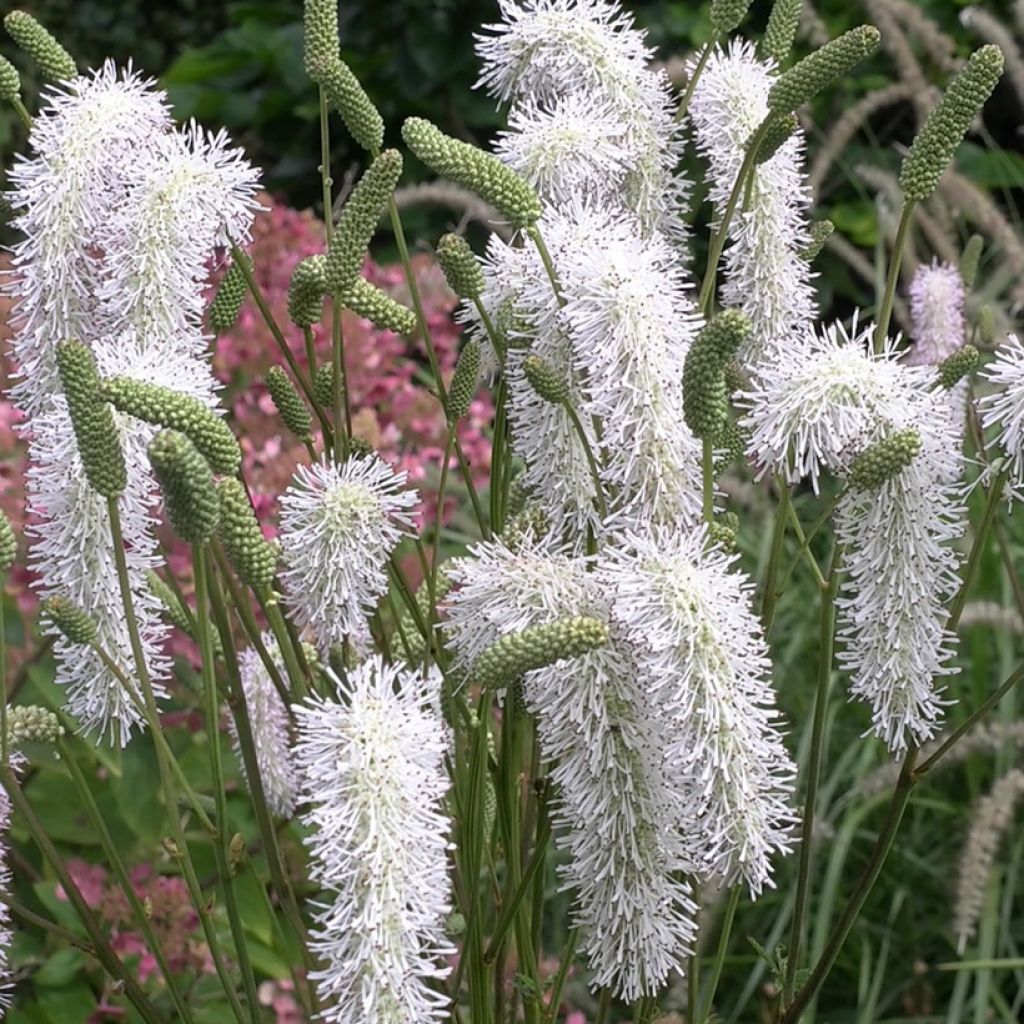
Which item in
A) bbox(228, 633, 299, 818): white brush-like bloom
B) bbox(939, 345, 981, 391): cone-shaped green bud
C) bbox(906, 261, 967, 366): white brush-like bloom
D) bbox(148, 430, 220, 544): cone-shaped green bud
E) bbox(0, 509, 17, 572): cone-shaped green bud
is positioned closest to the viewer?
bbox(148, 430, 220, 544): cone-shaped green bud

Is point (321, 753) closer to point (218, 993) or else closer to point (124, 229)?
point (124, 229)

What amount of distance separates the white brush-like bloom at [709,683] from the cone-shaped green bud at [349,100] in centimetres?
28

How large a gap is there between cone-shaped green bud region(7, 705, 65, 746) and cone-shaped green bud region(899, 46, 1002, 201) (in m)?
0.49

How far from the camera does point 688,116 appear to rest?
931mm

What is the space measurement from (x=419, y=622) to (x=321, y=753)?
195 millimetres

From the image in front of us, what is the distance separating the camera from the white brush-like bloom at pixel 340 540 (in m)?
0.71

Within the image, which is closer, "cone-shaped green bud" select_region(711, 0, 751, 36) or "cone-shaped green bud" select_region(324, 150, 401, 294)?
"cone-shaped green bud" select_region(324, 150, 401, 294)

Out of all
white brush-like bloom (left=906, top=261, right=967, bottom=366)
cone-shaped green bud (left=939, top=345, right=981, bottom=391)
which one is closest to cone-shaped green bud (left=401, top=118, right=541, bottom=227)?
cone-shaped green bud (left=939, top=345, right=981, bottom=391)

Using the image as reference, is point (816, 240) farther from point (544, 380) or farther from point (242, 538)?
point (242, 538)

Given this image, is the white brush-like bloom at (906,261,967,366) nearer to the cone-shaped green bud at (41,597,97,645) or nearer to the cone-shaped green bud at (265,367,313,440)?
the cone-shaped green bud at (265,367,313,440)

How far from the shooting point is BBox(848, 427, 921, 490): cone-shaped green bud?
646 millimetres

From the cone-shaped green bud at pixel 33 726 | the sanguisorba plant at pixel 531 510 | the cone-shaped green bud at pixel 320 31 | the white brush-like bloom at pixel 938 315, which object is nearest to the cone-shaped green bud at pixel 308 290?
the sanguisorba plant at pixel 531 510

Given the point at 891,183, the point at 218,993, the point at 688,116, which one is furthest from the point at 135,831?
the point at 891,183

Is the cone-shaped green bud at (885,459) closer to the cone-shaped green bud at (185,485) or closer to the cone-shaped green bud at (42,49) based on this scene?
the cone-shaped green bud at (185,485)
